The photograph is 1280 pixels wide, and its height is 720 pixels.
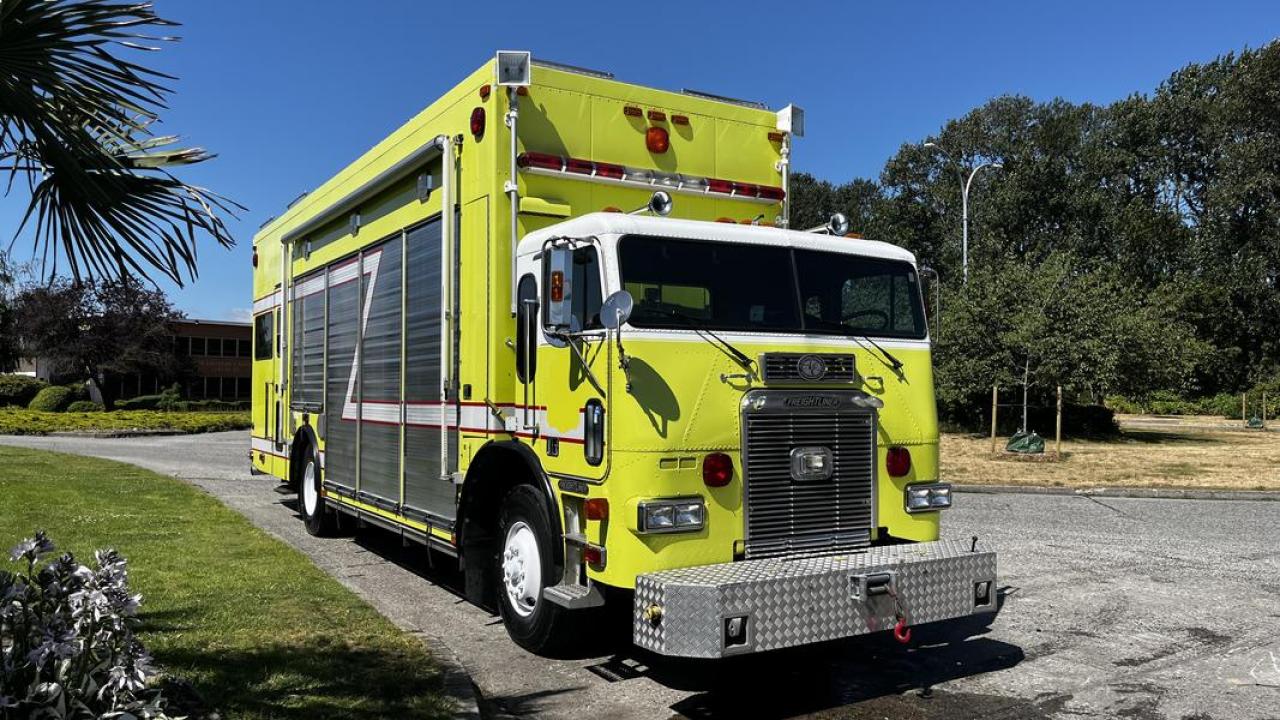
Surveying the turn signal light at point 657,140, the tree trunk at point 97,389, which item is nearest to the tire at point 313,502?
the turn signal light at point 657,140

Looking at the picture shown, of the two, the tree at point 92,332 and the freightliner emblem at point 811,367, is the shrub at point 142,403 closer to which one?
the tree at point 92,332

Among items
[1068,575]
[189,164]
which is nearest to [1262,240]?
[1068,575]

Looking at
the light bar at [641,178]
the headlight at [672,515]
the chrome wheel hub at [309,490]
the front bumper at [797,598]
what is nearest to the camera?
the front bumper at [797,598]

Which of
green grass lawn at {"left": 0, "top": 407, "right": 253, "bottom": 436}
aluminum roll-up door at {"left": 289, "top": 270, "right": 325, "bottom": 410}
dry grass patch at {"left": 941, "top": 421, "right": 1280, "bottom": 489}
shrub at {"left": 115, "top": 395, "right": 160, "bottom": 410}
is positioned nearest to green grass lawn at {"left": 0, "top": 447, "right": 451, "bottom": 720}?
aluminum roll-up door at {"left": 289, "top": 270, "right": 325, "bottom": 410}

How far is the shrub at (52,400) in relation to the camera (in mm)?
40062

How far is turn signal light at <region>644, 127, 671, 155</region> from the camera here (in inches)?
271

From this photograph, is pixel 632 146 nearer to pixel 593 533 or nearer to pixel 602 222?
pixel 602 222

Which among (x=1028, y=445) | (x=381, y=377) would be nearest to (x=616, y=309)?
(x=381, y=377)

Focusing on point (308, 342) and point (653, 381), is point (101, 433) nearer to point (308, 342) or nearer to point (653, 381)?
point (308, 342)

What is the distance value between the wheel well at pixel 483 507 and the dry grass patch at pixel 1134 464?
37.2 ft

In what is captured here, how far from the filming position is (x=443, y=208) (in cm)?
699

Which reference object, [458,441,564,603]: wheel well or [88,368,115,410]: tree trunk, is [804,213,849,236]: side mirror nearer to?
[458,441,564,603]: wheel well

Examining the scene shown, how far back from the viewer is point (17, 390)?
4228cm

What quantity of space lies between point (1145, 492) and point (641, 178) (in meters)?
11.3
